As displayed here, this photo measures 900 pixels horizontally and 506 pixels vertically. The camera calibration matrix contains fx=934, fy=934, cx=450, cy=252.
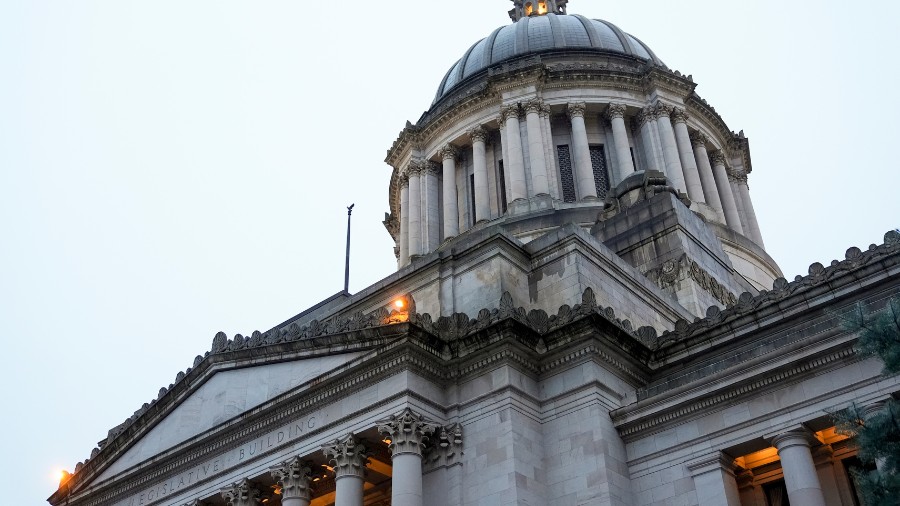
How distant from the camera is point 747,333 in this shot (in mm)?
23609

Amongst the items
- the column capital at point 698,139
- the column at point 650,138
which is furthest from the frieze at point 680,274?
the column capital at point 698,139

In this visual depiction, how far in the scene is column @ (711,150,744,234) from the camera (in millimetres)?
49594

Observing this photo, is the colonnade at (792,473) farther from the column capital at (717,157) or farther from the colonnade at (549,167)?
the column capital at (717,157)

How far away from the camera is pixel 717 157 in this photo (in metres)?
53.5

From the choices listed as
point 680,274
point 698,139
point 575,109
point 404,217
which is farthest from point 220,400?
point 698,139

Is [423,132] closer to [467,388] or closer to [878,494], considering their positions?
[467,388]

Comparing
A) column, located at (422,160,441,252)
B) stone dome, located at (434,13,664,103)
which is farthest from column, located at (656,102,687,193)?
column, located at (422,160,441,252)

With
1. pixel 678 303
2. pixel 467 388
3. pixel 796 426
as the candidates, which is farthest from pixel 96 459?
pixel 796 426

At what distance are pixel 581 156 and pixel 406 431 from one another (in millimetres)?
27847

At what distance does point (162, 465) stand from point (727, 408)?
1650 centimetres

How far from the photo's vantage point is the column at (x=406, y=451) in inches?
842

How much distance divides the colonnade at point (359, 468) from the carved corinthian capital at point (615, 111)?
3024 centimetres

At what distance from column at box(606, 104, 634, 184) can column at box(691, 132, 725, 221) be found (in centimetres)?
452

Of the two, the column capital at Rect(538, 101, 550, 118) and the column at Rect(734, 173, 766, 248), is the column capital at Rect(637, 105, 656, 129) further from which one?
the column at Rect(734, 173, 766, 248)
